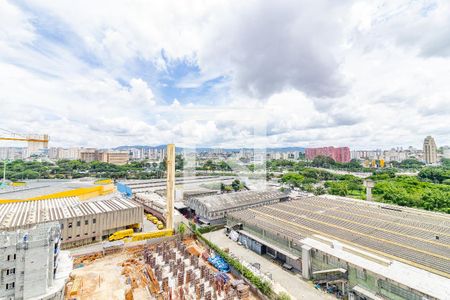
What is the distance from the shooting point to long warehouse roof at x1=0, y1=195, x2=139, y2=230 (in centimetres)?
1296

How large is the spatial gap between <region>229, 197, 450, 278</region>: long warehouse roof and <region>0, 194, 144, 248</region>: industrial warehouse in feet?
25.9

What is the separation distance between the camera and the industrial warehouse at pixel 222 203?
17.4 m

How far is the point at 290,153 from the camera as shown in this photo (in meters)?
98.8

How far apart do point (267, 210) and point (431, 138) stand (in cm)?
7689

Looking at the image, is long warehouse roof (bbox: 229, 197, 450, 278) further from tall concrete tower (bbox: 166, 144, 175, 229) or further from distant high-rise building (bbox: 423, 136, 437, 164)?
distant high-rise building (bbox: 423, 136, 437, 164)

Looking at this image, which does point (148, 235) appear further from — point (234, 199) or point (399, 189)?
point (399, 189)

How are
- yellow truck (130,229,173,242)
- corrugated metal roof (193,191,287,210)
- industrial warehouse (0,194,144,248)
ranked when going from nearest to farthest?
industrial warehouse (0,194,144,248) < yellow truck (130,229,173,242) < corrugated metal roof (193,191,287,210)

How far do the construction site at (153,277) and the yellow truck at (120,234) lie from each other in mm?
1632

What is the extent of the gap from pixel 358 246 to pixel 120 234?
14.2m

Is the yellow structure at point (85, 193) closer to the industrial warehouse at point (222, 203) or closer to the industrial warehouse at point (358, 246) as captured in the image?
the industrial warehouse at point (222, 203)

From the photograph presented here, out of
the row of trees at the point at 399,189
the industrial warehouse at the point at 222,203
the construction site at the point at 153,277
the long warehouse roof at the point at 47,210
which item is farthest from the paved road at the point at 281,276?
the row of trees at the point at 399,189

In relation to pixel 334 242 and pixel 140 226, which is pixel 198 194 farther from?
pixel 334 242

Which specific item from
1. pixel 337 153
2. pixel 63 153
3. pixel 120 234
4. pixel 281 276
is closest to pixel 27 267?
pixel 120 234

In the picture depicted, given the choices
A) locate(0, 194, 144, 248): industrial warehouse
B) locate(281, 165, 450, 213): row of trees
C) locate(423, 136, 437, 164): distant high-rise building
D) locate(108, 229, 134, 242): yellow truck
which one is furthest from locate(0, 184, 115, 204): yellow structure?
locate(423, 136, 437, 164): distant high-rise building
